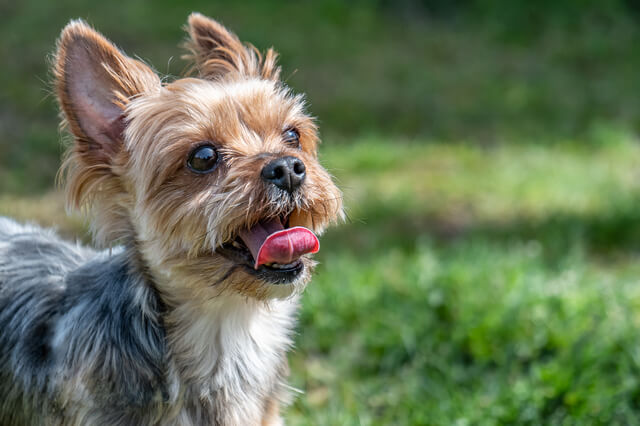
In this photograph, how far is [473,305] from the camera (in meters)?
4.14

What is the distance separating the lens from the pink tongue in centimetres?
248

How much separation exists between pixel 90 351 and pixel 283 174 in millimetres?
943

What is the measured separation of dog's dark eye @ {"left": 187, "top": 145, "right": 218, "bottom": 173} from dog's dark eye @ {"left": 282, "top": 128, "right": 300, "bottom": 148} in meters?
0.34

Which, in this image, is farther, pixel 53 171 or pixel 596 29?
pixel 596 29

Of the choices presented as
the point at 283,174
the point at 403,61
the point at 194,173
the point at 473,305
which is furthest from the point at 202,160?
the point at 403,61

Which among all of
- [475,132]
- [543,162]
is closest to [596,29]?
[475,132]

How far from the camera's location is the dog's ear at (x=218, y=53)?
303 cm

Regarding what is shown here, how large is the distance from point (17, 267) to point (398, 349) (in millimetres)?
2037

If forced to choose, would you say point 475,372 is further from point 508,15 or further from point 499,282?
point 508,15

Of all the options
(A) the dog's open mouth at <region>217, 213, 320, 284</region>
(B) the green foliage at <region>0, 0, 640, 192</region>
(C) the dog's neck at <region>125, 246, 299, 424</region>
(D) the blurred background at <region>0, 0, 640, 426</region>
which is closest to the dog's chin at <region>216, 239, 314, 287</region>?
(A) the dog's open mouth at <region>217, 213, 320, 284</region>

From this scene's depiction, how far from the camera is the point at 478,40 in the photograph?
34.0ft

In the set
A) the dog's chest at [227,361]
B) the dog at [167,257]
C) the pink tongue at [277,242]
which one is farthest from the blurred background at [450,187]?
the pink tongue at [277,242]

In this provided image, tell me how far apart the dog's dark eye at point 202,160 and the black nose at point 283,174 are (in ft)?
0.74

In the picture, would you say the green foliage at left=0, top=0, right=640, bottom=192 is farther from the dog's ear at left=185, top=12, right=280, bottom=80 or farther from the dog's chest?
the dog's chest
